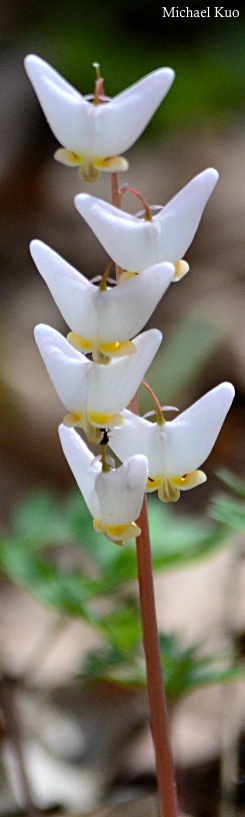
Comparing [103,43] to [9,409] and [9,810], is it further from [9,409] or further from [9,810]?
[9,810]

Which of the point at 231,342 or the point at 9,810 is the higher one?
the point at 231,342

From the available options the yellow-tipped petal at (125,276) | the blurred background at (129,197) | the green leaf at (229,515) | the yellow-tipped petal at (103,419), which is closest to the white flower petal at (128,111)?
the yellow-tipped petal at (125,276)

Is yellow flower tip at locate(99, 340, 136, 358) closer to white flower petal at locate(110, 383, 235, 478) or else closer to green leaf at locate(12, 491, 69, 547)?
white flower petal at locate(110, 383, 235, 478)

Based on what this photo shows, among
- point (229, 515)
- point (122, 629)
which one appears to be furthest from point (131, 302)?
point (122, 629)

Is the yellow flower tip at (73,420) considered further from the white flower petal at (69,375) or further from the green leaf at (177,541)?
the green leaf at (177,541)

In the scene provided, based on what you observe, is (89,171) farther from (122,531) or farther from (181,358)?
(181,358)

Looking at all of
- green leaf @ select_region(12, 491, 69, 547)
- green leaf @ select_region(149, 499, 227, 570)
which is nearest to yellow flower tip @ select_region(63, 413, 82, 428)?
green leaf @ select_region(149, 499, 227, 570)

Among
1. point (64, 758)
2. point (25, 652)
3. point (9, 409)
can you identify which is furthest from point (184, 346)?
point (64, 758)

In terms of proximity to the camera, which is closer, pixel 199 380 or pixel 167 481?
pixel 167 481
